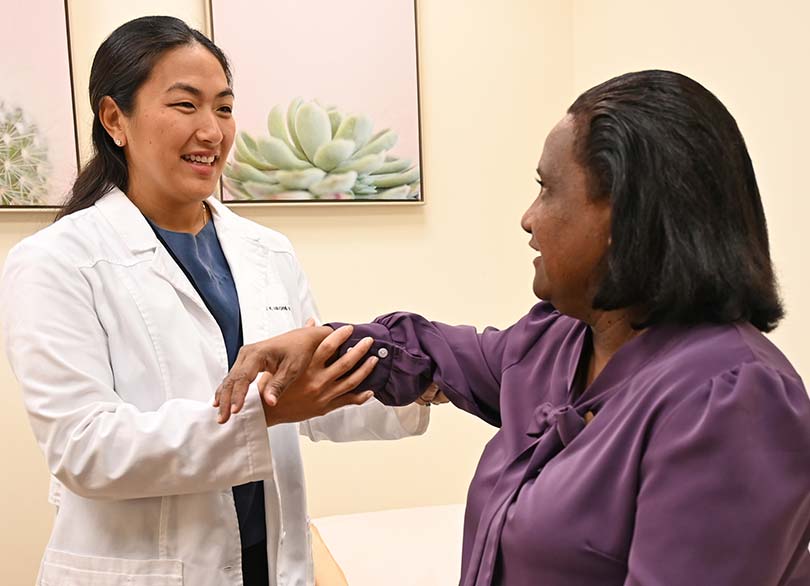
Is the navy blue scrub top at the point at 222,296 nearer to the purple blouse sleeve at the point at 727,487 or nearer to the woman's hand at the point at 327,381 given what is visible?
the woman's hand at the point at 327,381

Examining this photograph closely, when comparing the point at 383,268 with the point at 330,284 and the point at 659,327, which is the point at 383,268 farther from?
the point at 659,327

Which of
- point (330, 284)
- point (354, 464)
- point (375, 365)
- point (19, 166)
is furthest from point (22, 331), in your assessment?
point (354, 464)

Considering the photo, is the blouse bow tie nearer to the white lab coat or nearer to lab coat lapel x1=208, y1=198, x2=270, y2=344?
the white lab coat

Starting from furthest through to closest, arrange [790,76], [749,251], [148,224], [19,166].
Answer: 1. [19,166]
2. [790,76]
3. [148,224]
4. [749,251]

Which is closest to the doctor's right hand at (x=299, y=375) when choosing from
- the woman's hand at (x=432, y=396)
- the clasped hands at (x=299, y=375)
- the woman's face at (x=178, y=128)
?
the clasped hands at (x=299, y=375)

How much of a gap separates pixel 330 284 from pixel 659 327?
6.80 feet

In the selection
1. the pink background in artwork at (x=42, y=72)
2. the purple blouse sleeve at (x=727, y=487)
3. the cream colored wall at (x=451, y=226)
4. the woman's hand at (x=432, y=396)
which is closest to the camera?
the purple blouse sleeve at (x=727, y=487)

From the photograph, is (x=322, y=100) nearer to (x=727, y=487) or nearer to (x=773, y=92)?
(x=773, y=92)

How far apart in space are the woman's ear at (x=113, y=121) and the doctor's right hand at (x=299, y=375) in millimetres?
601

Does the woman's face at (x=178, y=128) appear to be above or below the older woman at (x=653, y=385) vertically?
above

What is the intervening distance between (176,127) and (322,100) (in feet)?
4.53

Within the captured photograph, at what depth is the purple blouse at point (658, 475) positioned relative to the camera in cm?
74

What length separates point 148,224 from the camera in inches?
59.6

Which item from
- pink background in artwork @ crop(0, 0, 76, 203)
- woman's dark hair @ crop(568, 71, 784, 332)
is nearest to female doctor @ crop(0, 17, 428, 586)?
woman's dark hair @ crop(568, 71, 784, 332)
